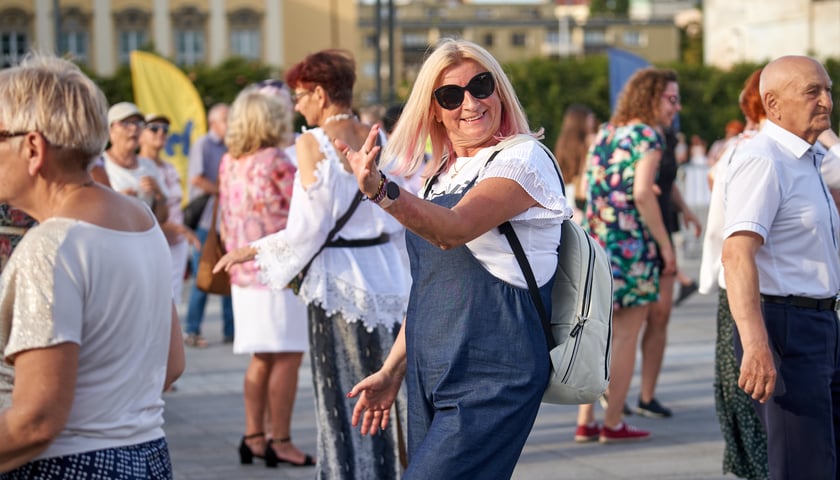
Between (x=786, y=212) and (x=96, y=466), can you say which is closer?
(x=96, y=466)

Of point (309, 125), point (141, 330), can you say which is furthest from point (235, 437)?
point (141, 330)

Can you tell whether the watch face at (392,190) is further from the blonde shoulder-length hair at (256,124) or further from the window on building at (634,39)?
the window on building at (634,39)

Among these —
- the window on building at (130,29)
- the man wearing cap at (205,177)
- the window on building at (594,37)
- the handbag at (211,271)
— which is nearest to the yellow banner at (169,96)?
the man wearing cap at (205,177)

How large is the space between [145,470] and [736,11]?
218ft

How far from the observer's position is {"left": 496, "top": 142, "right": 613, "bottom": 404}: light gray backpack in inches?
143

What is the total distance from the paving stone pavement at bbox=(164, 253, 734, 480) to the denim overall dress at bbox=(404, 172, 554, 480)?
3000 millimetres

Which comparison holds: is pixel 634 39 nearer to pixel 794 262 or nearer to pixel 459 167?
pixel 794 262

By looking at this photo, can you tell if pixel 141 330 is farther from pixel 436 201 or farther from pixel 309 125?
pixel 309 125

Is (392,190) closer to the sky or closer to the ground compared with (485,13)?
closer to the ground

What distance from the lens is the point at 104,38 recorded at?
80.0 m

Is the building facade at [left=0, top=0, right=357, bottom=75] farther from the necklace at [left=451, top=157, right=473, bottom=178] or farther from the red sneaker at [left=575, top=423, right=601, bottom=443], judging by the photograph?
the necklace at [left=451, top=157, right=473, bottom=178]

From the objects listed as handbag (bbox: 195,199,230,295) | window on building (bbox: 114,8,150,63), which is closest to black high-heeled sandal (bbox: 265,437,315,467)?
handbag (bbox: 195,199,230,295)

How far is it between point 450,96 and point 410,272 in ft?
2.60

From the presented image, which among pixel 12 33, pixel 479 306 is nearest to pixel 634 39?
pixel 12 33
